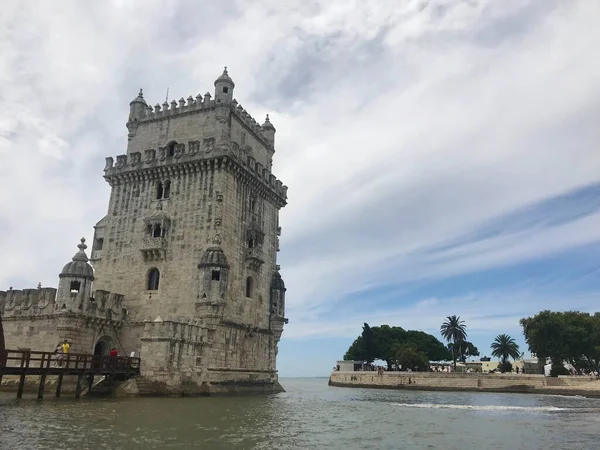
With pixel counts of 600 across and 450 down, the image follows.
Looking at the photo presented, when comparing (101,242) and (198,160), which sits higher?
(198,160)

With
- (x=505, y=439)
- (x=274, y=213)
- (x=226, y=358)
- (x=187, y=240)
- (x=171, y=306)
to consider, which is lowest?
(x=505, y=439)

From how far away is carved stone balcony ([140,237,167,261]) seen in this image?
119ft

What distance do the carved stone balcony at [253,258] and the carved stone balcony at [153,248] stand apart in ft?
19.5

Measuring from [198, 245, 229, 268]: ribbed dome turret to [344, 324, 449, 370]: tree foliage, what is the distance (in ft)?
192

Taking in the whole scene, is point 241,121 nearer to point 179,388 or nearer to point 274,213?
point 274,213

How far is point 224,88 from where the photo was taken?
130 feet

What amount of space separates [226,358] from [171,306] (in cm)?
504

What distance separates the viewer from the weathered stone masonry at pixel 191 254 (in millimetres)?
32344

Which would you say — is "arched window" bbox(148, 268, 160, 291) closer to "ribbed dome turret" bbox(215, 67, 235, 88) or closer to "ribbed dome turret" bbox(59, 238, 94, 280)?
"ribbed dome turret" bbox(59, 238, 94, 280)

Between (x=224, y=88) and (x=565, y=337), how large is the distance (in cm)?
5339

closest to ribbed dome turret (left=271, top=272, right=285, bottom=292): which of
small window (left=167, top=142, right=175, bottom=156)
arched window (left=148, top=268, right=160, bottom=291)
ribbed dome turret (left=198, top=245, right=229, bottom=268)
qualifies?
ribbed dome turret (left=198, top=245, right=229, bottom=268)

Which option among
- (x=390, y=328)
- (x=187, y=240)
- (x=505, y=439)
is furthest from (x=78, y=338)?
(x=390, y=328)

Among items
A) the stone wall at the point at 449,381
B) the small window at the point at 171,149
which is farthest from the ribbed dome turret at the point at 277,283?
the stone wall at the point at 449,381

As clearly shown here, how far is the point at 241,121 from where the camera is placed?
41219 mm
